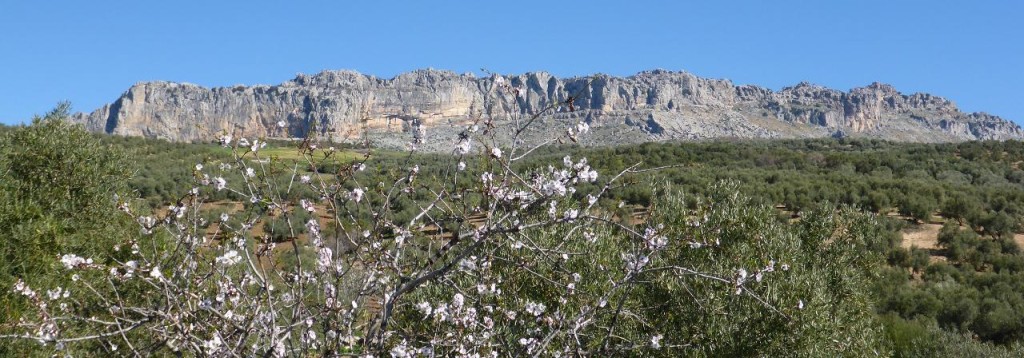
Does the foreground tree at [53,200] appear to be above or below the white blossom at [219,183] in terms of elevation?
below

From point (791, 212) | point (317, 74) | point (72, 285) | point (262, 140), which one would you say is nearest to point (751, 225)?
point (262, 140)

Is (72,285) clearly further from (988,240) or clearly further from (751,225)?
(988,240)

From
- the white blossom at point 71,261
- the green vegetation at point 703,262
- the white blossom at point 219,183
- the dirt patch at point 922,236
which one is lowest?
the dirt patch at point 922,236

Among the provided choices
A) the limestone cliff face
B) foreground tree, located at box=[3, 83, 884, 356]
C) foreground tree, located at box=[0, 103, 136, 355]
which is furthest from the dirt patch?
the limestone cliff face

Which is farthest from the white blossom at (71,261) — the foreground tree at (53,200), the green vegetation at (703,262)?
the foreground tree at (53,200)

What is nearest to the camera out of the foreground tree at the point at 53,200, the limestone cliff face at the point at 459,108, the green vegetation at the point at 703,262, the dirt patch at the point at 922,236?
the green vegetation at the point at 703,262

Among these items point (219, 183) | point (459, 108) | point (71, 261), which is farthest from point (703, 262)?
point (459, 108)

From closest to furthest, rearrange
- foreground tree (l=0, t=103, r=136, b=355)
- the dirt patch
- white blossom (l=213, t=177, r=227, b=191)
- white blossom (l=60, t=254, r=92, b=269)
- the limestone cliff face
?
white blossom (l=60, t=254, r=92, b=269), white blossom (l=213, t=177, r=227, b=191), foreground tree (l=0, t=103, r=136, b=355), the dirt patch, the limestone cliff face

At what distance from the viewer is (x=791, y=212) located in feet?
111

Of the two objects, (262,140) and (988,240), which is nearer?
(262,140)

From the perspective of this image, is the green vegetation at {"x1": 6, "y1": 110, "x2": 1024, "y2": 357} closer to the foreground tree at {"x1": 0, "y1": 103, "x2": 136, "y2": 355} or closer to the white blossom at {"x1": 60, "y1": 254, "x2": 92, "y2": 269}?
the foreground tree at {"x1": 0, "y1": 103, "x2": 136, "y2": 355}

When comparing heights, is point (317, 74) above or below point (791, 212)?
above

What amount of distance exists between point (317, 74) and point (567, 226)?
198304mm

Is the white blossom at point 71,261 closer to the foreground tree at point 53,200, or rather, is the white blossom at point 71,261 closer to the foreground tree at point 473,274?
the foreground tree at point 473,274
